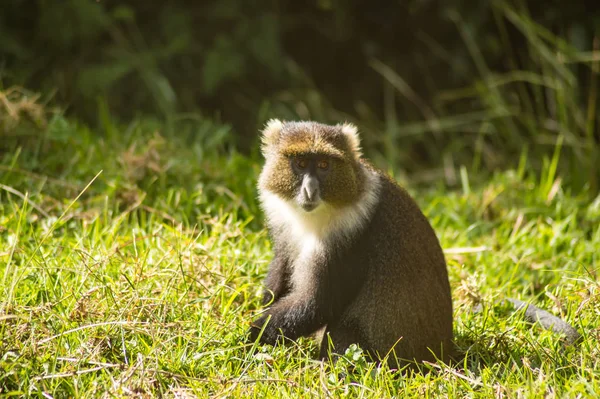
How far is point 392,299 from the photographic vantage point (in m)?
3.87

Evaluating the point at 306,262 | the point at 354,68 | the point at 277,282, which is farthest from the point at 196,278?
the point at 354,68

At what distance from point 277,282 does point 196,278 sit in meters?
0.43

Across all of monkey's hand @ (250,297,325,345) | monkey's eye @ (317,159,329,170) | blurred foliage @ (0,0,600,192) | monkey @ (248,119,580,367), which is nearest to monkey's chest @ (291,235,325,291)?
monkey @ (248,119,580,367)

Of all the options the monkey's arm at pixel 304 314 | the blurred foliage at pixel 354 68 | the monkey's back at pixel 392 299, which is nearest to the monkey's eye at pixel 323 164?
the monkey's back at pixel 392 299

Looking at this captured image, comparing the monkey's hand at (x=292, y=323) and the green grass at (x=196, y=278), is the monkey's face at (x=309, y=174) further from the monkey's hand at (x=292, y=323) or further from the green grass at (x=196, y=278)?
the green grass at (x=196, y=278)

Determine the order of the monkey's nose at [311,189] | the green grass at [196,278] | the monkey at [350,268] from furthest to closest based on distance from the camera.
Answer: the monkey at [350,268] < the monkey's nose at [311,189] < the green grass at [196,278]

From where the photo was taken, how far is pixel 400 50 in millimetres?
8734

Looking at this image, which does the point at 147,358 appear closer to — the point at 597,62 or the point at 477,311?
the point at 477,311

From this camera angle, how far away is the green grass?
10.8ft

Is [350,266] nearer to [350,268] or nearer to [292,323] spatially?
[350,268]

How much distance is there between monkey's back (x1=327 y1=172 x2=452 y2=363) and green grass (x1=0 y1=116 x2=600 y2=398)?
0.20 m

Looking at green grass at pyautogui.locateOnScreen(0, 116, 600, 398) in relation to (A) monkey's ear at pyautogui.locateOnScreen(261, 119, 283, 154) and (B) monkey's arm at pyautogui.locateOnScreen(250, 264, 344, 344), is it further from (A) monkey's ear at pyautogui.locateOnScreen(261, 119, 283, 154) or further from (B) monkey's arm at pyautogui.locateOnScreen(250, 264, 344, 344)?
(A) monkey's ear at pyautogui.locateOnScreen(261, 119, 283, 154)

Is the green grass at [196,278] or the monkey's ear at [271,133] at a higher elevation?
the monkey's ear at [271,133]

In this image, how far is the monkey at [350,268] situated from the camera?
3.80m
